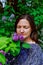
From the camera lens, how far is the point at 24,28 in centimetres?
250

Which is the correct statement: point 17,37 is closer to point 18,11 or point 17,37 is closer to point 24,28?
point 24,28

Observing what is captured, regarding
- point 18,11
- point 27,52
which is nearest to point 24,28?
point 27,52

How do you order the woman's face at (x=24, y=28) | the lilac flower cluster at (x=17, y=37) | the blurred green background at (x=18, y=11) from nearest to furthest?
1. the lilac flower cluster at (x=17, y=37)
2. the woman's face at (x=24, y=28)
3. the blurred green background at (x=18, y=11)

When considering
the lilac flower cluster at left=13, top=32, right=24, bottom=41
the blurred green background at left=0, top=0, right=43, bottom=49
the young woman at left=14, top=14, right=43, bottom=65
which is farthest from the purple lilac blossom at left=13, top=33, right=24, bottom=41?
the blurred green background at left=0, top=0, right=43, bottom=49

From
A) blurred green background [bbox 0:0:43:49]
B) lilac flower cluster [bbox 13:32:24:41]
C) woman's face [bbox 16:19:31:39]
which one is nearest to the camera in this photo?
lilac flower cluster [bbox 13:32:24:41]

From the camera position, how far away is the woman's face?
8.13 feet

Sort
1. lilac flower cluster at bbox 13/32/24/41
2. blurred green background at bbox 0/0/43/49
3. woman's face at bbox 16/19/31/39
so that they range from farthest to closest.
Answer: blurred green background at bbox 0/0/43/49
woman's face at bbox 16/19/31/39
lilac flower cluster at bbox 13/32/24/41

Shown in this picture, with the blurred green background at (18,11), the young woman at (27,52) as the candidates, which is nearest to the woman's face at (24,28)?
the young woman at (27,52)

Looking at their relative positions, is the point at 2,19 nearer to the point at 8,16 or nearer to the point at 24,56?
the point at 8,16

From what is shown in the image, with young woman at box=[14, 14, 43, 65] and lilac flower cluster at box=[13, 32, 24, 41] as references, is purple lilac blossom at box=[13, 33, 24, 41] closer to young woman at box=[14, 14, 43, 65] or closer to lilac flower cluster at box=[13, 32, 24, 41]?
lilac flower cluster at box=[13, 32, 24, 41]

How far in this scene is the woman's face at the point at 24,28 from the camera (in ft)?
8.13

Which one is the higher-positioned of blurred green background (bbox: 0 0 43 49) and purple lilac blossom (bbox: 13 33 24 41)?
purple lilac blossom (bbox: 13 33 24 41)

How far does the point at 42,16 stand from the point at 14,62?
3.42 ft

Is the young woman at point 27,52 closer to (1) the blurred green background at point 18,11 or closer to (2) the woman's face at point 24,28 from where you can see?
(2) the woman's face at point 24,28
